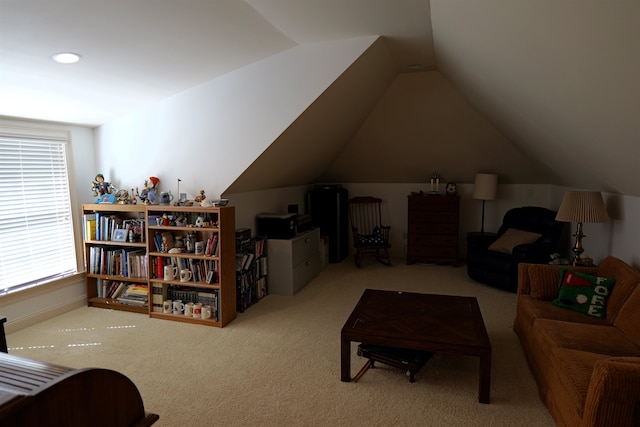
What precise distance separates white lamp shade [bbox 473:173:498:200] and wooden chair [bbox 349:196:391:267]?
1.46 m

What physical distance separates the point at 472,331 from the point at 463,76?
2471 mm

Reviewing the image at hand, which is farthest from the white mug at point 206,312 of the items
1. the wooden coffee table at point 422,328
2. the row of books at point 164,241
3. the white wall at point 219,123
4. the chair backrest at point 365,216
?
the chair backrest at point 365,216

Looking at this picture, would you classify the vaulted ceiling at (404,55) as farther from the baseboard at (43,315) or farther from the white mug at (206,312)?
the baseboard at (43,315)

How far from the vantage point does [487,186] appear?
560 centimetres

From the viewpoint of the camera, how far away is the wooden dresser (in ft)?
19.2

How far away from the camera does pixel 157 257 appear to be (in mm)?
3998

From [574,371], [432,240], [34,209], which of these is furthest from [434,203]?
[34,209]

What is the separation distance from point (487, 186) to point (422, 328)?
141 inches

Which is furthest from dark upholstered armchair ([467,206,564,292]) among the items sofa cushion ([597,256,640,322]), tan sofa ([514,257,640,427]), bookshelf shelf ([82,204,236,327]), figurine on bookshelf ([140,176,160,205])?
figurine on bookshelf ([140,176,160,205])

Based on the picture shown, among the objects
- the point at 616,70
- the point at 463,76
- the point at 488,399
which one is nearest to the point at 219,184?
the point at 463,76

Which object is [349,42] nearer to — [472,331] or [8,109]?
[472,331]

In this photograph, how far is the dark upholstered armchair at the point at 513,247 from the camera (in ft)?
14.8

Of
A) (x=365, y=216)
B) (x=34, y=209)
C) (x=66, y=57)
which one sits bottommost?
(x=365, y=216)

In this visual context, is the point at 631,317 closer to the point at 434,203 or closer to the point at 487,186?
the point at 487,186
